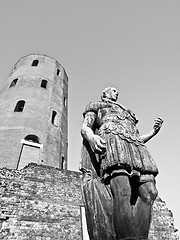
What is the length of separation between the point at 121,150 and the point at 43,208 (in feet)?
22.5

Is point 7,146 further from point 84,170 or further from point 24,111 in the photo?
point 84,170

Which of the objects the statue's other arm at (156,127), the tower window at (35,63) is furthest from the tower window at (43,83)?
the statue's other arm at (156,127)

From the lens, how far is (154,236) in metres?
9.28

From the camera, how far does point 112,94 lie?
11.4 feet

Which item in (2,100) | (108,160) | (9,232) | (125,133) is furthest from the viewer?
(2,100)

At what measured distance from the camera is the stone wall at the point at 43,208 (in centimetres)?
722

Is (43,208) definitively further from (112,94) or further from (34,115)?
(34,115)

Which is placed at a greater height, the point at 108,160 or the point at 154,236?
the point at 154,236

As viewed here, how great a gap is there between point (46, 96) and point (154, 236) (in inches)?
449

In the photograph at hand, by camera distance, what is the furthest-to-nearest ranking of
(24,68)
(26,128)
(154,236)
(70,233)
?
(24,68) < (26,128) < (154,236) < (70,233)

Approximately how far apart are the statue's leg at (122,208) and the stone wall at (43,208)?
6.20 metres

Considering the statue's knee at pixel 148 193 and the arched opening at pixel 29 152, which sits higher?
the arched opening at pixel 29 152

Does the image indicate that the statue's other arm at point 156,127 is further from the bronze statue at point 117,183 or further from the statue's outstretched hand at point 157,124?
the bronze statue at point 117,183

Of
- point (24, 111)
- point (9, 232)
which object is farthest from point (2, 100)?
point (9, 232)
